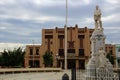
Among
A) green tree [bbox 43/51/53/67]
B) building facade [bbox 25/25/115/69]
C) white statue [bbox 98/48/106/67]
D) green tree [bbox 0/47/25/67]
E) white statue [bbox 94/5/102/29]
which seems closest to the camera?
white statue [bbox 98/48/106/67]

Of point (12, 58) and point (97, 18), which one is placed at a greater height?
point (97, 18)

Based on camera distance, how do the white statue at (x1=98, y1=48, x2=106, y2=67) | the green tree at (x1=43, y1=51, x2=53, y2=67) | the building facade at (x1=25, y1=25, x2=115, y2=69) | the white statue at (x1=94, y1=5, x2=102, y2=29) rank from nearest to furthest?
the white statue at (x1=98, y1=48, x2=106, y2=67)
the white statue at (x1=94, y1=5, x2=102, y2=29)
the green tree at (x1=43, y1=51, x2=53, y2=67)
the building facade at (x1=25, y1=25, x2=115, y2=69)

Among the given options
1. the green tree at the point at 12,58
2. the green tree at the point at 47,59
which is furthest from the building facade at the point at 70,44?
the green tree at the point at 12,58

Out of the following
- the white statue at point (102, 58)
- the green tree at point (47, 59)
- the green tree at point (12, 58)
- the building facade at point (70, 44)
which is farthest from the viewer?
the building facade at point (70, 44)

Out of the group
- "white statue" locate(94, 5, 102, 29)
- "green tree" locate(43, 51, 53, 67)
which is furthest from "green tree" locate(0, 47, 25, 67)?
"white statue" locate(94, 5, 102, 29)

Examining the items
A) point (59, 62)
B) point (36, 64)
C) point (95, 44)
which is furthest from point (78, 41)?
point (95, 44)

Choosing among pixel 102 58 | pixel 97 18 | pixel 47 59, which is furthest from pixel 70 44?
pixel 102 58

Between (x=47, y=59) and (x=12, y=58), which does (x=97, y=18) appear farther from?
(x=47, y=59)

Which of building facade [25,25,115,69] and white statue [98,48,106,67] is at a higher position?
building facade [25,25,115,69]

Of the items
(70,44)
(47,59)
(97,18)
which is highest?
(97,18)

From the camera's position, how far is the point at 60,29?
82875mm

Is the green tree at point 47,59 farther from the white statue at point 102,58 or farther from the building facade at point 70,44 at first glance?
the white statue at point 102,58

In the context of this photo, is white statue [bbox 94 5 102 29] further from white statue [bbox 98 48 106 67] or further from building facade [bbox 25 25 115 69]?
building facade [bbox 25 25 115 69]

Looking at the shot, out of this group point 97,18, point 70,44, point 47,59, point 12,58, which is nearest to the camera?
point 97,18
